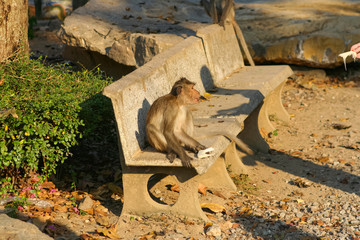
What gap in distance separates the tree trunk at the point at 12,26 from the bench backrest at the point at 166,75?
1895 millimetres

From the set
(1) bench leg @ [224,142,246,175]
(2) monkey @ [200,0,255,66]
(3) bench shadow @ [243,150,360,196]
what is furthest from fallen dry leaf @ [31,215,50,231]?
(2) monkey @ [200,0,255,66]

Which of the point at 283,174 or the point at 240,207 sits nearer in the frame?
the point at 240,207

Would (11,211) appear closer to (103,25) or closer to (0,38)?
(0,38)

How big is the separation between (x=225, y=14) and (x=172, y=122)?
175 inches

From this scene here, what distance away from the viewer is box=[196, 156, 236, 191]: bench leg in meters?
6.21

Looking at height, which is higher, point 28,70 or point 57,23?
point 28,70

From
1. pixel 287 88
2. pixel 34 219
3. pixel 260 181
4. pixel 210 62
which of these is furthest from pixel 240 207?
pixel 287 88

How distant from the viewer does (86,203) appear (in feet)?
18.1

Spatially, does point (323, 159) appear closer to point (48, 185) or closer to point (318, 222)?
point (318, 222)

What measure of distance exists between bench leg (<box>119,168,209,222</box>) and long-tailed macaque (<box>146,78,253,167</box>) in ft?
0.96

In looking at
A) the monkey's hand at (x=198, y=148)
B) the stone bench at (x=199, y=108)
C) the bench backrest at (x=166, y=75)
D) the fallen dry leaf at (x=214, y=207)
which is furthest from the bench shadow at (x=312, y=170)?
the monkey's hand at (x=198, y=148)

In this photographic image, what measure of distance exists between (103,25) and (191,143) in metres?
5.48

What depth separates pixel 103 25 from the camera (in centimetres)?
1002

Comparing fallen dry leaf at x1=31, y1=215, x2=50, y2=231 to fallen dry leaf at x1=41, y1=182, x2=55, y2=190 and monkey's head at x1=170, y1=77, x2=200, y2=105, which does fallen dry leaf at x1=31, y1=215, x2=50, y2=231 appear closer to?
fallen dry leaf at x1=41, y1=182, x2=55, y2=190
